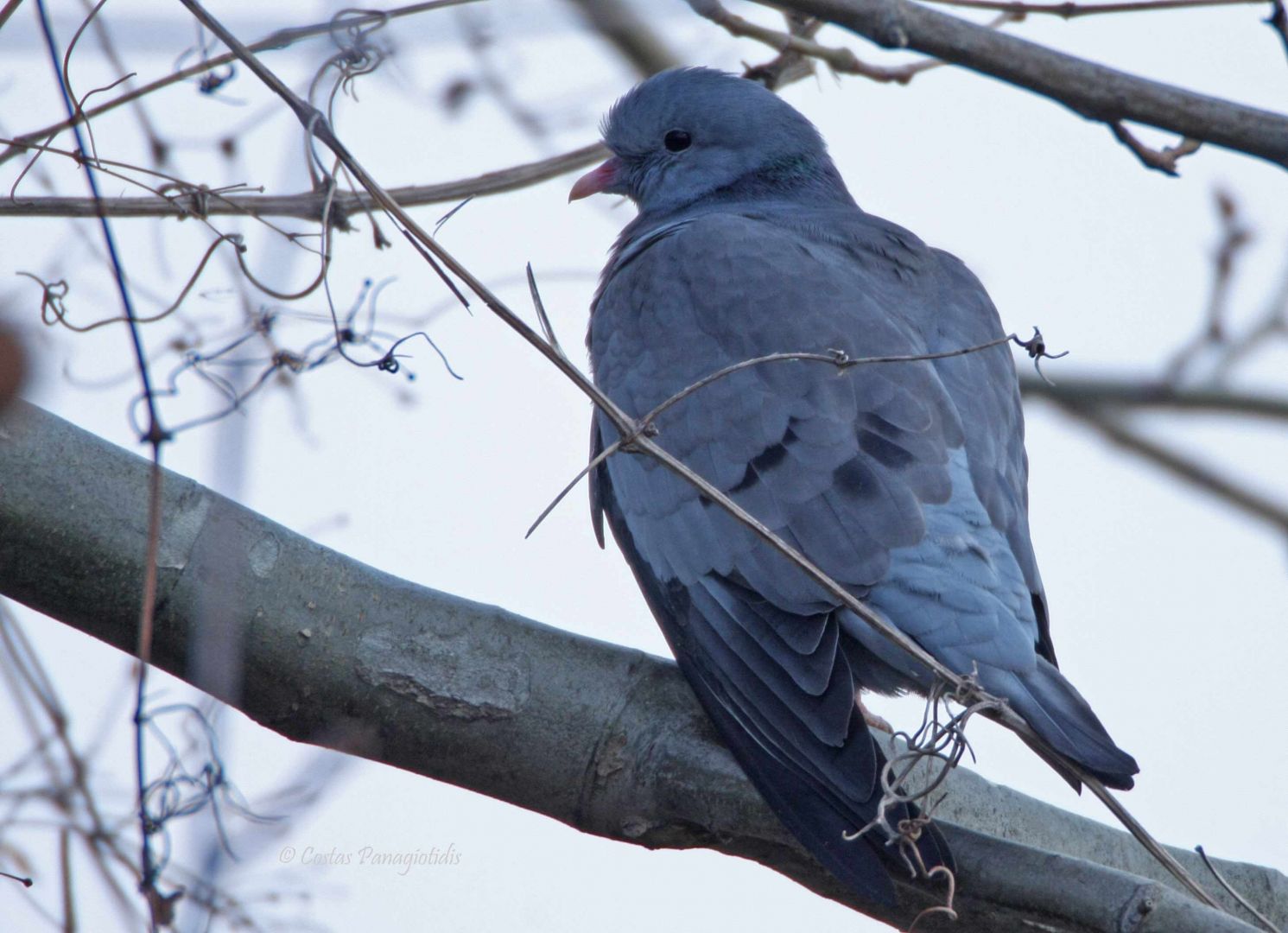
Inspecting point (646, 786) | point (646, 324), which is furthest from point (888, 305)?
point (646, 786)

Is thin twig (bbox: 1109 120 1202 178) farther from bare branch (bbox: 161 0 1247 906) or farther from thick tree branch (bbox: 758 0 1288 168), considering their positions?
bare branch (bbox: 161 0 1247 906)

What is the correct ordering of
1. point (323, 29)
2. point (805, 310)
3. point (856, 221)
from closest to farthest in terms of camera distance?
point (323, 29), point (805, 310), point (856, 221)

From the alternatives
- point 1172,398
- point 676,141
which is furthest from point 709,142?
point 1172,398

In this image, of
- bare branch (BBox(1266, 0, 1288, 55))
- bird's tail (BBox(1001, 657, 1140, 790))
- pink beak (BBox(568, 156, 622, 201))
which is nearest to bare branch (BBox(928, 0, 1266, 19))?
bare branch (BBox(1266, 0, 1288, 55))

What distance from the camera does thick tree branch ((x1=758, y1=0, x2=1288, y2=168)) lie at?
1834 millimetres

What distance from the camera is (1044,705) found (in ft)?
9.24

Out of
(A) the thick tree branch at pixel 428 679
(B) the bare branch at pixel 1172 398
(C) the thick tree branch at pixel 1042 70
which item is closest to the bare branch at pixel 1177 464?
(B) the bare branch at pixel 1172 398

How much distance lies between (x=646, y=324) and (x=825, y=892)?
172 centimetres

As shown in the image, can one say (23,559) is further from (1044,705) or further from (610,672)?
(1044,705)

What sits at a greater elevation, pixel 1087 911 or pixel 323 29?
pixel 323 29

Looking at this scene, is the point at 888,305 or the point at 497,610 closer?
the point at 497,610

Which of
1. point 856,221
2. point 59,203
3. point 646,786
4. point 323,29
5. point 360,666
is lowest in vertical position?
point 646,786

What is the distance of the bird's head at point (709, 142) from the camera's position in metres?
4.76

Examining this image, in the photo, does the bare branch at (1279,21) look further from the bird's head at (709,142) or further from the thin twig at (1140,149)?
the bird's head at (709,142)
